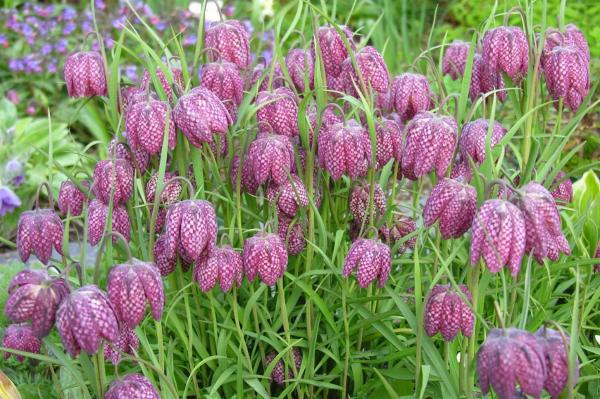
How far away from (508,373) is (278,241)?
21.8 inches

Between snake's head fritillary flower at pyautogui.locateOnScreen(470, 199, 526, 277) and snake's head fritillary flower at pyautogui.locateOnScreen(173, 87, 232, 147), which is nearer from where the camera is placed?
snake's head fritillary flower at pyautogui.locateOnScreen(470, 199, 526, 277)

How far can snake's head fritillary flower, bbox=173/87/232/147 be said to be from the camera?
1587 millimetres

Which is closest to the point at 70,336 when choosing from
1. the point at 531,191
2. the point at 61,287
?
the point at 61,287

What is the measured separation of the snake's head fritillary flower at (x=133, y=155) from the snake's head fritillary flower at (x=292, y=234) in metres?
0.29

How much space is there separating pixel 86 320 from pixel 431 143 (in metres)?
0.67

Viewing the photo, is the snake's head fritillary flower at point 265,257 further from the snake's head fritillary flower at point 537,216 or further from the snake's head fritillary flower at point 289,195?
the snake's head fritillary flower at point 537,216

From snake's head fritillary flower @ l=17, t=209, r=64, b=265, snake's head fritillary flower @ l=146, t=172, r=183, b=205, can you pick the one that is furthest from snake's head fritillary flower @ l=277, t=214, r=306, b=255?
snake's head fritillary flower @ l=17, t=209, r=64, b=265

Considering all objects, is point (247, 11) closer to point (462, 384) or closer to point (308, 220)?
point (308, 220)

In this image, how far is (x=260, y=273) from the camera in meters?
1.65

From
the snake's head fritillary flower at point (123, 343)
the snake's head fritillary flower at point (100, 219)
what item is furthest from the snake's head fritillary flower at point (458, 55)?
the snake's head fritillary flower at point (123, 343)

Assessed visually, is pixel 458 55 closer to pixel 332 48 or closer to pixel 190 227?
pixel 332 48

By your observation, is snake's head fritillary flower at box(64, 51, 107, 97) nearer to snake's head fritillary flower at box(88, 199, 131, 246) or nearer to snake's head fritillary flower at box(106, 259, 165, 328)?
snake's head fritillary flower at box(88, 199, 131, 246)

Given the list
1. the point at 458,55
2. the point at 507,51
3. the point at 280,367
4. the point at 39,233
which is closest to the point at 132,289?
the point at 39,233

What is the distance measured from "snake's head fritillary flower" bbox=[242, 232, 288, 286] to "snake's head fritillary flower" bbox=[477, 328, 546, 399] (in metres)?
0.49
